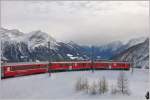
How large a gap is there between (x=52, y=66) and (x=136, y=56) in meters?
13.2

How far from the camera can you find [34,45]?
252 feet

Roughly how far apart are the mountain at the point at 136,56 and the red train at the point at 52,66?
4.01 feet

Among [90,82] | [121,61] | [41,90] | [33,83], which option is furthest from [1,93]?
[121,61]

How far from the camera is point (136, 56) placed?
34.9 metres

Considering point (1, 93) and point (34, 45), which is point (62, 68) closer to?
point (1, 93)

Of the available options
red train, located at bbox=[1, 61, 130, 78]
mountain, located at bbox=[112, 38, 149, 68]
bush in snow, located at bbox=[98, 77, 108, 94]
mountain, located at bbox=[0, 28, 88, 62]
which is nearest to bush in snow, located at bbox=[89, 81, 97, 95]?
bush in snow, located at bbox=[98, 77, 108, 94]

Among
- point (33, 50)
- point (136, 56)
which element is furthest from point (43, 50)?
point (136, 56)

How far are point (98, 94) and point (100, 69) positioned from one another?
14350 mm

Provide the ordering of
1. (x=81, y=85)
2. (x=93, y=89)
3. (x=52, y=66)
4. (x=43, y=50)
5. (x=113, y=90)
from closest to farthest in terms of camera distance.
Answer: (x=93, y=89) < (x=113, y=90) < (x=81, y=85) < (x=52, y=66) < (x=43, y=50)

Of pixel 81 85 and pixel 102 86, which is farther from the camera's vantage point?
pixel 81 85

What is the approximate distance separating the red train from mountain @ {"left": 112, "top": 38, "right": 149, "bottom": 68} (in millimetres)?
1222

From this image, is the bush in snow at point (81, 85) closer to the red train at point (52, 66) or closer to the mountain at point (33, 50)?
the red train at point (52, 66)

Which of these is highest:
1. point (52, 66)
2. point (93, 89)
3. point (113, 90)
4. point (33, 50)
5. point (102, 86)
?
point (33, 50)

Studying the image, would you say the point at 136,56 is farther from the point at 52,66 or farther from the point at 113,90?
the point at 113,90
